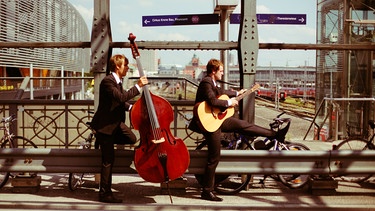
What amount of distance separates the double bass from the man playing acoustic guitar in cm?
46

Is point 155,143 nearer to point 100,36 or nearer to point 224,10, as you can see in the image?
point 100,36

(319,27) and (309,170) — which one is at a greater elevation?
(319,27)

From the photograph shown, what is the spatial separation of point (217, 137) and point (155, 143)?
935mm

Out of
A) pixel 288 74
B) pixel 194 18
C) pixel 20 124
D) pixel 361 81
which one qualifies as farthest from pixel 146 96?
pixel 288 74

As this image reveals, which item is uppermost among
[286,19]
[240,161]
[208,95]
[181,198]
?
[286,19]

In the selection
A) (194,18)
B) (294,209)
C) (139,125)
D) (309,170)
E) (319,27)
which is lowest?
(294,209)

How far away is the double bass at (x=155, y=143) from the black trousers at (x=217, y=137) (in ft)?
1.43

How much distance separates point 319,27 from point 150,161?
22.2 metres

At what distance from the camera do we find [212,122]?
18.2 feet

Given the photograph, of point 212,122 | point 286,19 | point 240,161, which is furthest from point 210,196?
point 286,19

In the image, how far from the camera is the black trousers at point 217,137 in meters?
5.47

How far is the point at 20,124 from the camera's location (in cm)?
945

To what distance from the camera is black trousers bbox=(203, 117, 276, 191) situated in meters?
5.47

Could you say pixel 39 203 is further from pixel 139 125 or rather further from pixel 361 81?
pixel 361 81
